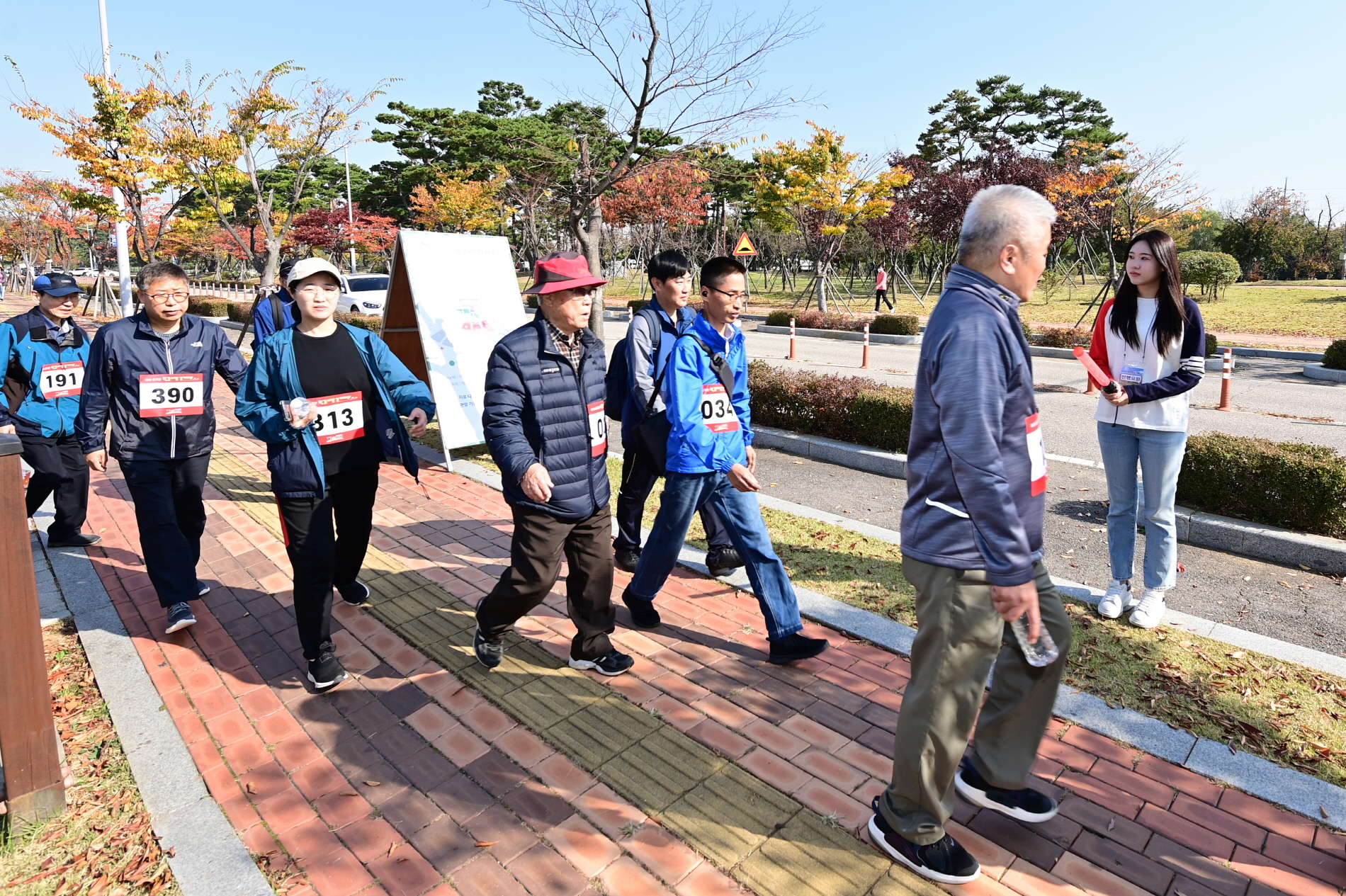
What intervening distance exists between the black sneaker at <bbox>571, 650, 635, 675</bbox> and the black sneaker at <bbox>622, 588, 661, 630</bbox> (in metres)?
0.36

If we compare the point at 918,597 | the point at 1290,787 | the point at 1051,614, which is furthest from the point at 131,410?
the point at 1290,787

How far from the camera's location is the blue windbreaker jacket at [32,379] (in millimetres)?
5004

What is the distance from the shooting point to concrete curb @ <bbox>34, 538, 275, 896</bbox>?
244cm

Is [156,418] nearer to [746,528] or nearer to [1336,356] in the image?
[746,528]

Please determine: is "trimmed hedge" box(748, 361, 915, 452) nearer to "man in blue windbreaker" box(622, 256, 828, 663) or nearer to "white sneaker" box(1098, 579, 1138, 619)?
"white sneaker" box(1098, 579, 1138, 619)

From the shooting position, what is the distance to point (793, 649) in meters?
3.60

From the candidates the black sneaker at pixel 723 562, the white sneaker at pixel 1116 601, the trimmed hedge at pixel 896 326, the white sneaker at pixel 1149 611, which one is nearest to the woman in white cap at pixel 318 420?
the black sneaker at pixel 723 562

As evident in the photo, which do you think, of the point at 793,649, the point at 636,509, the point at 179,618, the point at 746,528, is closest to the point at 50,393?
the point at 179,618

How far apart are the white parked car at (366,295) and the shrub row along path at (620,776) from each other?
63.6 ft

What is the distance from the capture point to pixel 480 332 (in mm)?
7277

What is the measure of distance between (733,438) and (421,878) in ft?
6.63

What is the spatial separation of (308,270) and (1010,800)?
3.28 metres

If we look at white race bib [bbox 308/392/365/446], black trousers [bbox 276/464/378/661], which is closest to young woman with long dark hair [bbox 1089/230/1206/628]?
white race bib [bbox 308/392/365/446]

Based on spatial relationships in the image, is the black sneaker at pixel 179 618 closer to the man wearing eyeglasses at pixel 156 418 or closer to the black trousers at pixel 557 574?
the man wearing eyeglasses at pixel 156 418
